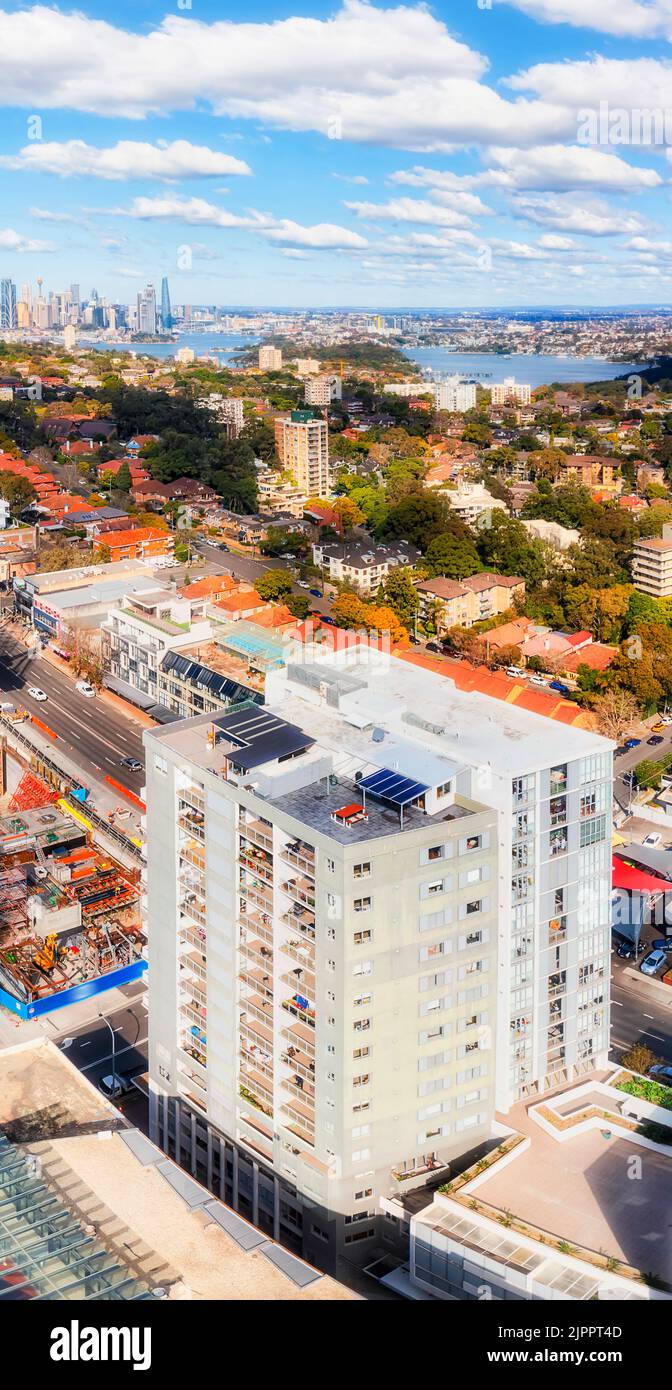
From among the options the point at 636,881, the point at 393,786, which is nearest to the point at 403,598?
the point at 636,881

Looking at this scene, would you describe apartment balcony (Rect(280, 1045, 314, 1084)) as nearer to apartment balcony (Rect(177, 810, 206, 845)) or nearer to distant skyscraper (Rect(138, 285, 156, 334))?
apartment balcony (Rect(177, 810, 206, 845))

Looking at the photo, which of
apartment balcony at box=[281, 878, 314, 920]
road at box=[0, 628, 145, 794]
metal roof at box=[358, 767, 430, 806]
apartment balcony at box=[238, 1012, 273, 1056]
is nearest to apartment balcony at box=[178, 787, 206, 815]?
apartment balcony at box=[281, 878, 314, 920]

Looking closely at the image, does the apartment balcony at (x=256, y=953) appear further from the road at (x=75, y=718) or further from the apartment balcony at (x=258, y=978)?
the road at (x=75, y=718)

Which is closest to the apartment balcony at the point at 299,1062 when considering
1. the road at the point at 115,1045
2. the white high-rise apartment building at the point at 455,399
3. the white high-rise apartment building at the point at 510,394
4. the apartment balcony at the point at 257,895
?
the apartment balcony at the point at 257,895

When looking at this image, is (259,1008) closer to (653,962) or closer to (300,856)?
(300,856)

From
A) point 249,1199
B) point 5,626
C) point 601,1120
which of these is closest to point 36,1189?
point 249,1199
